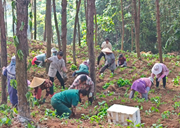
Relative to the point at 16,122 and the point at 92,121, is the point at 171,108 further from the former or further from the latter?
the point at 16,122

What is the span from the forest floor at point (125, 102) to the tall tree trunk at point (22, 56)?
37 cm

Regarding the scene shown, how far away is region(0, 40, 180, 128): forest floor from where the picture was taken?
5.89 m

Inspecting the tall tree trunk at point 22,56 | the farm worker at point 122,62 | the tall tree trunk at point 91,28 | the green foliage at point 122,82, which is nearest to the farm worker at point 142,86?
the tall tree trunk at point 91,28

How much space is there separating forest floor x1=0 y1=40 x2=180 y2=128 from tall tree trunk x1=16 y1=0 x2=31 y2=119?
37cm

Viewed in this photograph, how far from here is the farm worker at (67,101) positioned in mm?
6535

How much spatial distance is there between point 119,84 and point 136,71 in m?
2.42

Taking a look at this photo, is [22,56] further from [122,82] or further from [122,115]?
[122,82]

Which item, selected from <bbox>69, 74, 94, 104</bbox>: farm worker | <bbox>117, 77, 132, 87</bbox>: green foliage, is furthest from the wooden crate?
<bbox>117, 77, 132, 87</bbox>: green foliage

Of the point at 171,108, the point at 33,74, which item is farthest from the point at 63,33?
the point at 171,108

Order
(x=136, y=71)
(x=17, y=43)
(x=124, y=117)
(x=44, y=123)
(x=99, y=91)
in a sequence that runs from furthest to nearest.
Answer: (x=136, y=71), (x=99, y=91), (x=124, y=117), (x=44, y=123), (x=17, y=43)

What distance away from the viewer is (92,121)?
620cm

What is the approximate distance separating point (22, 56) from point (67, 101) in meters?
2.48

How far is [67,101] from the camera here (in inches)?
265

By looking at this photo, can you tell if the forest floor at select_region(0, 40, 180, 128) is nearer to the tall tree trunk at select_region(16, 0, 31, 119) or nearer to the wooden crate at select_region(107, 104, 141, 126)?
the wooden crate at select_region(107, 104, 141, 126)
